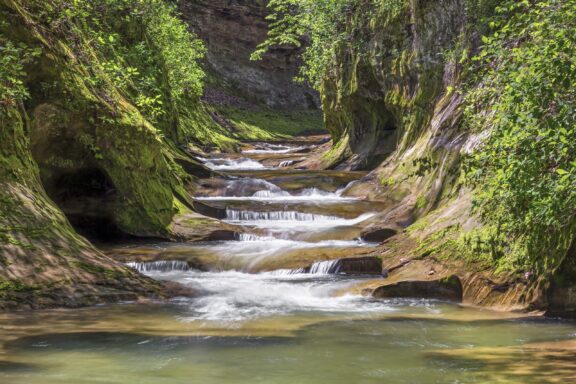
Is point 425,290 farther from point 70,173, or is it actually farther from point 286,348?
point 70,173

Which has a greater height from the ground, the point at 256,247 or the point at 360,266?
the point at 256,247

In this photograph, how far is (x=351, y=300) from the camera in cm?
1091

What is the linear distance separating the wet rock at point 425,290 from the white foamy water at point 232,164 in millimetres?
22336

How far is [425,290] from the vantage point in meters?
11.0

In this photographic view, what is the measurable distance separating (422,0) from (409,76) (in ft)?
9.52

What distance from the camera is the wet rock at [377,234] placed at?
1577 centimetres

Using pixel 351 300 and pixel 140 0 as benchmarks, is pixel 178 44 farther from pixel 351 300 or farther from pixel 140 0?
pixel 351 300

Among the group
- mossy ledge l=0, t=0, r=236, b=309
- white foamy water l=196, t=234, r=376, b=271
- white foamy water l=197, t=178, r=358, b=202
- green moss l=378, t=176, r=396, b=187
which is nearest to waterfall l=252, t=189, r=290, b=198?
white foamy water l=197, t=178, r=358, b=202

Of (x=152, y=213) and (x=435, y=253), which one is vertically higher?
(x=152, y=213)

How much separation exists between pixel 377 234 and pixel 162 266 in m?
5.44

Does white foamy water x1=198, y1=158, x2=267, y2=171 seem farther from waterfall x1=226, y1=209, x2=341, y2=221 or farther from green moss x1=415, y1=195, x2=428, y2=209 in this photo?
green moss x1=415, y1=195, x2=428, y2=209

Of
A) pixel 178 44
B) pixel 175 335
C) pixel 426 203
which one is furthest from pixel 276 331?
pixel 178 44

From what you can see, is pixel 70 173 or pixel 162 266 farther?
pixel 70 173

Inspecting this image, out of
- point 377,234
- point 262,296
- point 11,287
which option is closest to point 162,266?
point 262,296
